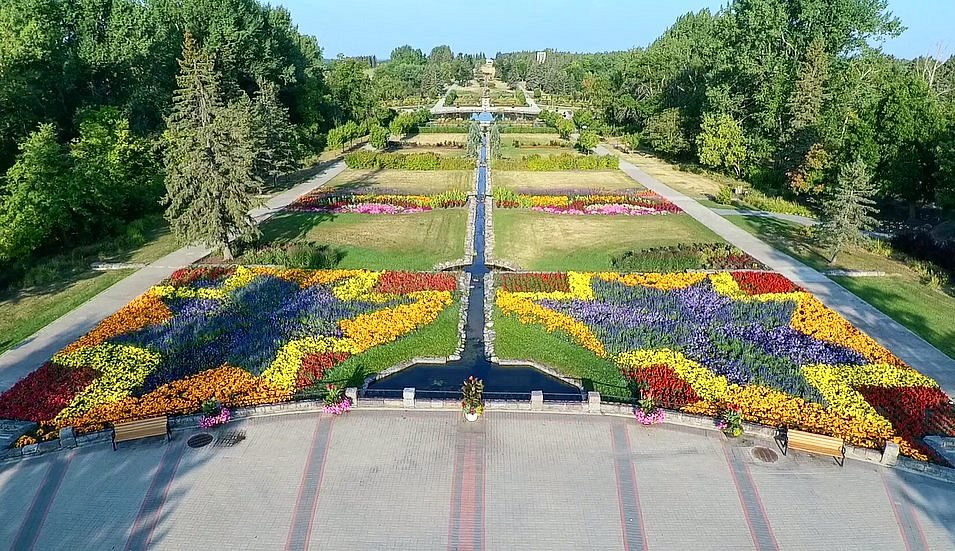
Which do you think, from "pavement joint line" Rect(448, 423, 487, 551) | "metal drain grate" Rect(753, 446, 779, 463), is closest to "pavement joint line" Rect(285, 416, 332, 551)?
"pavement joint line" Rect(448, 423, 487, 551)

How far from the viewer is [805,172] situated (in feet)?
130

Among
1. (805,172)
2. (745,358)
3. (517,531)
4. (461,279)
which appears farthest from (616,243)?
(517,531)

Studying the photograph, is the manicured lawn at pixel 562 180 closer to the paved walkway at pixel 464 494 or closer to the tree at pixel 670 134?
the tree at pixel 670 134

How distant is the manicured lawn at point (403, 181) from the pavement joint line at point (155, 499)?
3287cm

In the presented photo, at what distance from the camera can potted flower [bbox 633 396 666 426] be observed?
53.2 feet

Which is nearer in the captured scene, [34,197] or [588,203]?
[34,197]

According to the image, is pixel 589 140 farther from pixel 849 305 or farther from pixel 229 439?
pixel 229 439

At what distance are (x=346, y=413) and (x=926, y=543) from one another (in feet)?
46.7

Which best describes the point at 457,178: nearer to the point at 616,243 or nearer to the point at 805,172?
the point at 616,243

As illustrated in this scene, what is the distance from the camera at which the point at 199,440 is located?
15672mm

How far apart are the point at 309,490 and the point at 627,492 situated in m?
7.60

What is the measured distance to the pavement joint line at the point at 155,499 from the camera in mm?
12367

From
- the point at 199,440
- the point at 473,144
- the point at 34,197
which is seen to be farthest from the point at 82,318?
the point at 473,144

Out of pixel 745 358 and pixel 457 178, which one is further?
pixel 457 178
